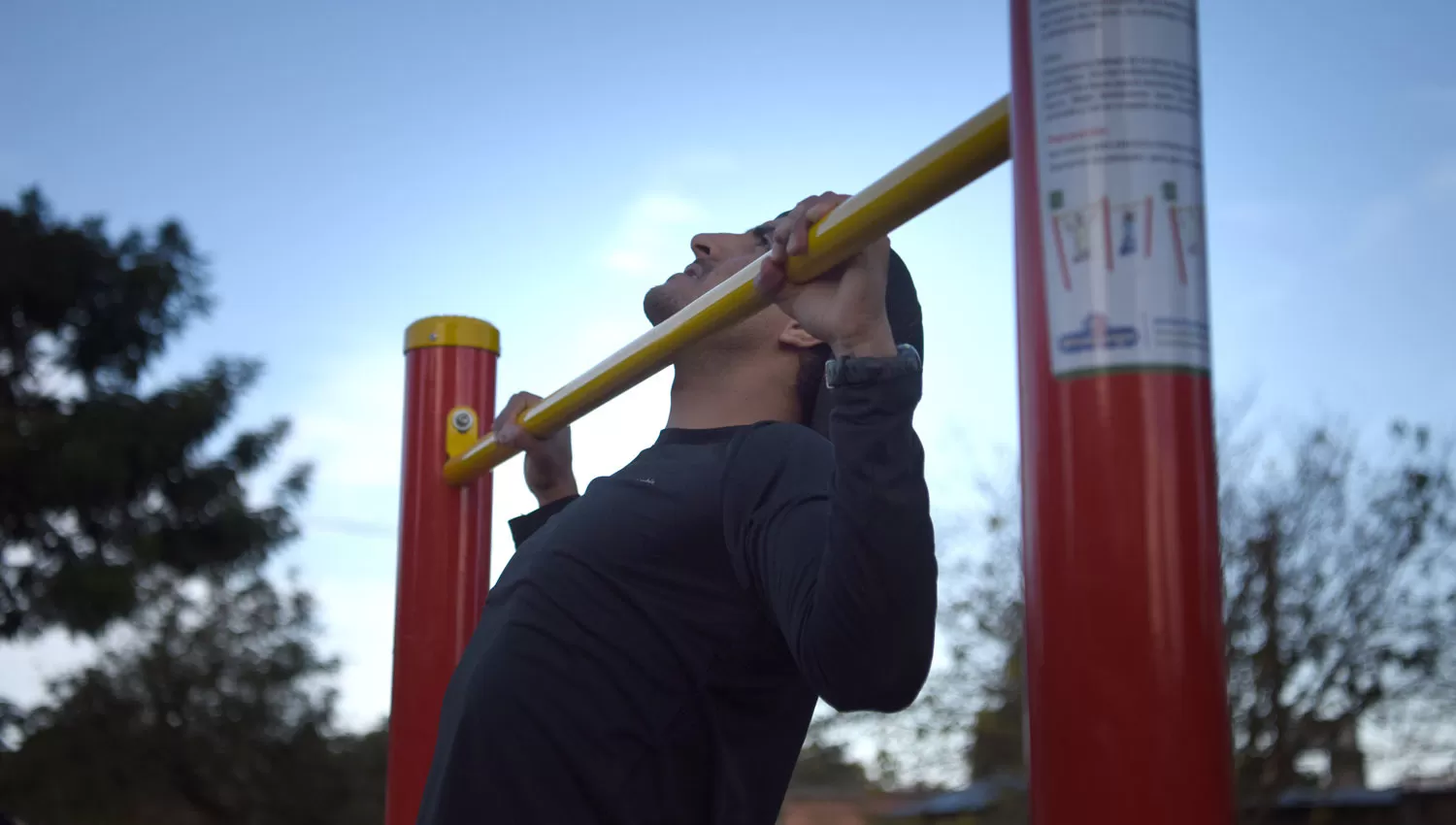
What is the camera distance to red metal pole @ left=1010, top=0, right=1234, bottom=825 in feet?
2.24

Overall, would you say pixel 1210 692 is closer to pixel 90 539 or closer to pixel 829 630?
pixel 829 630

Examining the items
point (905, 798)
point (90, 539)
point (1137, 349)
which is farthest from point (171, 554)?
point (1137, 349)

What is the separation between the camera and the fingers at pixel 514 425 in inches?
75.0

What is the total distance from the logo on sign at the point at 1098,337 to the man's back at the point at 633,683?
1.75 feet

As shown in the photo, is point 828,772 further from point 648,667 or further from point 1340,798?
point 648,667

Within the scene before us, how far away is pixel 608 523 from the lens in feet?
4.54

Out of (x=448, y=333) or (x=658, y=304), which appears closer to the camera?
(x=658, y=304)

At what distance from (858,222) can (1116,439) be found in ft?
1.18

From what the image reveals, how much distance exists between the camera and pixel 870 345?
1.02 m

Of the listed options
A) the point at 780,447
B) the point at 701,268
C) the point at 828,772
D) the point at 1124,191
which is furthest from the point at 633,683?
the point at 828,772

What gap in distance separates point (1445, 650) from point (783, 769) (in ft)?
28.5

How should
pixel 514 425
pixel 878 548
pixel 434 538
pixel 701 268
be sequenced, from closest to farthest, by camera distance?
pixel 878 548
pixel 701 268
pixel 514 425
pixel 434 538

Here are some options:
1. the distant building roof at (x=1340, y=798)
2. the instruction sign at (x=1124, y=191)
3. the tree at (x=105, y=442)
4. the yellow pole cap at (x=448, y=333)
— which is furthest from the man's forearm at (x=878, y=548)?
the tree at (x=105, y=442)

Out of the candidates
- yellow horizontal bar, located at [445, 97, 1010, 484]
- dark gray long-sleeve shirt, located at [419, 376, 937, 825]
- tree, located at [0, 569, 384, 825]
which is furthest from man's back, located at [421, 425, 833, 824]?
tree, located at [0, 569, 384, 825]
